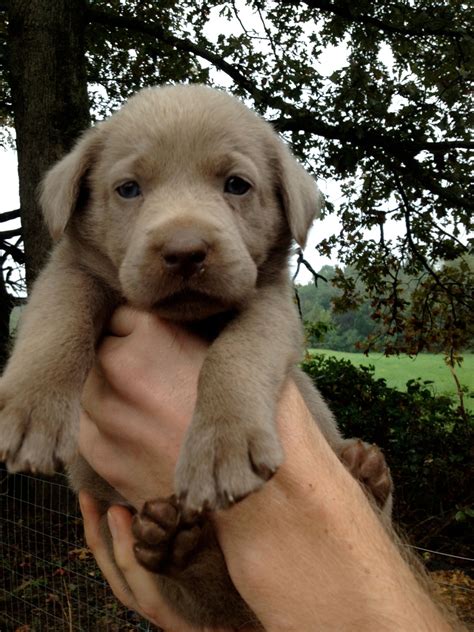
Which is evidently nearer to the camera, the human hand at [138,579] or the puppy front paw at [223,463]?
the puppy front paw at [223,463]

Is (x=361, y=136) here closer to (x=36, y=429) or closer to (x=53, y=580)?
(x=53, y=580)

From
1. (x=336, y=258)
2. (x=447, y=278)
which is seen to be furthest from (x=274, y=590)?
(x=336, y=258)

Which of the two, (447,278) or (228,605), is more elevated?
(447,278)

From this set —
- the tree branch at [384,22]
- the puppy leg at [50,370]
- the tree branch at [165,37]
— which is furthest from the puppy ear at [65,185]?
the tree branch at [384,22]

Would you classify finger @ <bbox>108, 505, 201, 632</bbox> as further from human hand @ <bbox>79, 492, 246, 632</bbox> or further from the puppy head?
the puppy head

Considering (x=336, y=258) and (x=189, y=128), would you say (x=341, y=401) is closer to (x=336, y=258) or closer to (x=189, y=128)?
(x=336, y=258)

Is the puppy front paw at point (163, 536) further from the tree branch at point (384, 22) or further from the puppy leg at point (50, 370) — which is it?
the tree branch at point (384, 22)
